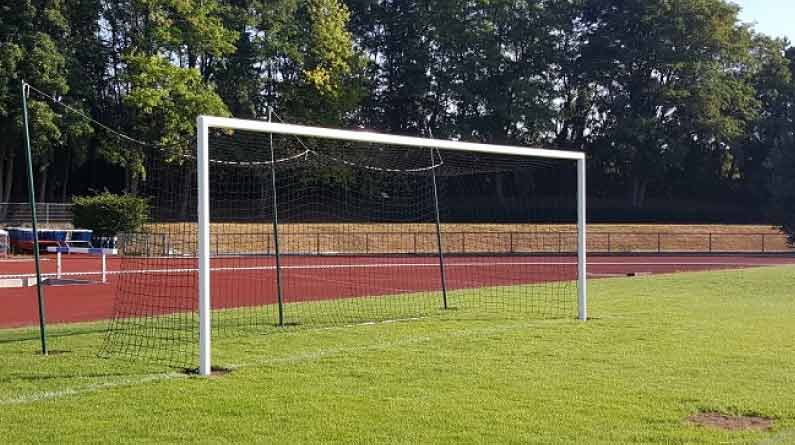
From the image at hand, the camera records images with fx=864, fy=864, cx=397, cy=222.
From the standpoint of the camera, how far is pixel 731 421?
22.0ft

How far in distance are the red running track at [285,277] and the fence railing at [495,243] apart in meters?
1.37

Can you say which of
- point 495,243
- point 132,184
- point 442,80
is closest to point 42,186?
point 132,184

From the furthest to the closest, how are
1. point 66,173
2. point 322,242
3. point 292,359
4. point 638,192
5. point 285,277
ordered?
1. point 638,192
2. point 66,173
3. point 322,242
4. point 285,277
5. point 292,359

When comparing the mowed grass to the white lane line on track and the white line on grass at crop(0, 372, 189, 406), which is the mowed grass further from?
the white lane line on track

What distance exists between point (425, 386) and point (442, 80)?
5105cm

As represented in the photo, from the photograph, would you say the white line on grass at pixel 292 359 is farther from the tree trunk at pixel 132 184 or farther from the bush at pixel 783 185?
the bush at pixel 783 185

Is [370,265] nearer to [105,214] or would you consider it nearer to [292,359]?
[105,214]

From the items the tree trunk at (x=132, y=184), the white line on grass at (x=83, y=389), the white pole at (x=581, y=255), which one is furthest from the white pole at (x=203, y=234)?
the tree trunk at (x=132, y=184)

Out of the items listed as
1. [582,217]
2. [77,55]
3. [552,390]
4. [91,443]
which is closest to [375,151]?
[582,217]

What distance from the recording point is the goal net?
487 inches

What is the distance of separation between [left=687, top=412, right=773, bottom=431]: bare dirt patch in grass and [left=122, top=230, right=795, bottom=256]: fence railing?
879 inches

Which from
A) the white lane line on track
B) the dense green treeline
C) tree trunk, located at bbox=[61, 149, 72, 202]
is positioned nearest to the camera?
the white lane line on track

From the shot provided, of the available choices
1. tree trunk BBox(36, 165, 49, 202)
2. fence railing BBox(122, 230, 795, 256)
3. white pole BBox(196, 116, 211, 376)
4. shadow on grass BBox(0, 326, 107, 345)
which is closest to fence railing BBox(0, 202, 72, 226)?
tree trunk BBox(36, 165, 49, 202)

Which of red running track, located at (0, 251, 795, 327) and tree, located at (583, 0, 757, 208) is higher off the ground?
tree, located at (583, 0, 757, 208)
